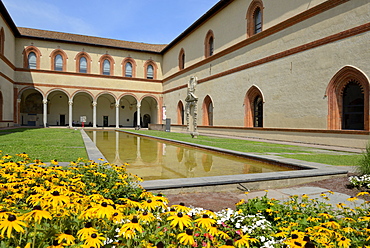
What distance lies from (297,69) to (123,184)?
14.6 meters

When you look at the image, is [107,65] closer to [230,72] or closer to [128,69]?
[128,69]

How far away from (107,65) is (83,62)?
2.97 meters

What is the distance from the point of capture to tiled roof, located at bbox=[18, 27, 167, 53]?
31.1 metres

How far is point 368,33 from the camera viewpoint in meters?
11.7

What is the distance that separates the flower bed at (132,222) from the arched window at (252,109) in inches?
649

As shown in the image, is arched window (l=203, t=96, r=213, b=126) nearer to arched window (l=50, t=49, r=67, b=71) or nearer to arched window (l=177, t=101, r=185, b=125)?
arched window (l=177, t=101, r=185, b=125)

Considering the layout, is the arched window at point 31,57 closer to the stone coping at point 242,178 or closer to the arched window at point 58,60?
the arched window at point 58,60

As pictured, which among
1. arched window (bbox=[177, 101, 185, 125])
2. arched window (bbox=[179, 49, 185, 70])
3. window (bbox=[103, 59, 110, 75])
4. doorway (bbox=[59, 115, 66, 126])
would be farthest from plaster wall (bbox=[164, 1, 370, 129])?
doorway (bbox=[59, 115, 66, 126])

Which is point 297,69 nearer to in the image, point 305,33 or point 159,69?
point 305,33

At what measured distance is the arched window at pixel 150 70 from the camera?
3587 centimetres

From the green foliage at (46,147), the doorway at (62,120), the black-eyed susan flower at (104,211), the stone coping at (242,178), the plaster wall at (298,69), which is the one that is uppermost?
the plaster wall at (298,69)

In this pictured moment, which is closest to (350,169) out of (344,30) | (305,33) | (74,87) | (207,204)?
(207,204)

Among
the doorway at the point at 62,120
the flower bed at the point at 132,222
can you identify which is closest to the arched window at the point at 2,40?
the doorway at the point at 62,120

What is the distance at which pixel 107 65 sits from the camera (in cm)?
3391
